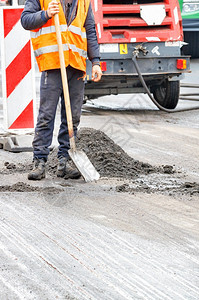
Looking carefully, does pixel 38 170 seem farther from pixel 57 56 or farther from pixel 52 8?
pixel 52 8

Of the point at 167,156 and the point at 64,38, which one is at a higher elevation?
the point at 64,38

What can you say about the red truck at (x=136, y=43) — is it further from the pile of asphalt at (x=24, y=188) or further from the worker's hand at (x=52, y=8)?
the pile of asphalt at (x=24, y=188)

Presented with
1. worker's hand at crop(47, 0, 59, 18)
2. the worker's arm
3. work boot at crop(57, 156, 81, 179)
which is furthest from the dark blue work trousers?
worker's hand at crop(47, 0, 59, 18)

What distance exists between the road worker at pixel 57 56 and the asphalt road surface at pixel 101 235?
0.29 meters

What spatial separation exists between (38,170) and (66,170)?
28 cm

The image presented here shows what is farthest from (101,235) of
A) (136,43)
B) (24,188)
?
(136,43)

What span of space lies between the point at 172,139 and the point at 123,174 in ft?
7.58

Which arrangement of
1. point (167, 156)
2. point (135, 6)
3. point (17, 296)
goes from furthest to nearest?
point (135, 6) < point (167, 156) < point (17, 296)

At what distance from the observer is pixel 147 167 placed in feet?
20.1

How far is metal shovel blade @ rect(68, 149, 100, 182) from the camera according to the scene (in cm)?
549

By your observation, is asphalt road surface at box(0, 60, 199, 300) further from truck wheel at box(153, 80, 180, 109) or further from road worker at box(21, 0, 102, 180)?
truck wheel at box(153, 80, 180, 109)

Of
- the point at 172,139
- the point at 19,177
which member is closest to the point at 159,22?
the point at 172,139

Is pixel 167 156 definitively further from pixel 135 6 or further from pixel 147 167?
pixel 135 6

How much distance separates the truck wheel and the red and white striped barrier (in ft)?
12.6
